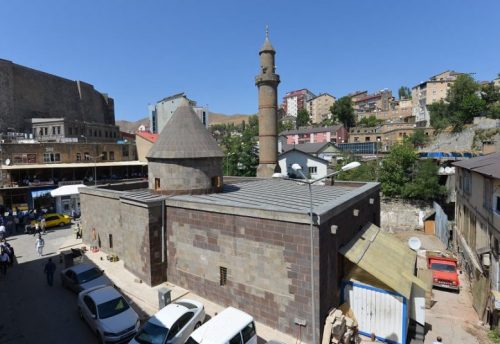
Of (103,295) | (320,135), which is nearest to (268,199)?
(103,295)

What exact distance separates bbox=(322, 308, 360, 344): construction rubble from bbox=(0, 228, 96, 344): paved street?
916 cm

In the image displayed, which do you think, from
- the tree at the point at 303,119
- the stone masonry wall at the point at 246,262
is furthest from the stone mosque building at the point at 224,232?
the tree at the point at 303,119

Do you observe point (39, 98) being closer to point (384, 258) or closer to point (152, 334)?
point (152, 334)

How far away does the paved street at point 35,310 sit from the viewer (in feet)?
39.7

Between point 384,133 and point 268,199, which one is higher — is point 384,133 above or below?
above

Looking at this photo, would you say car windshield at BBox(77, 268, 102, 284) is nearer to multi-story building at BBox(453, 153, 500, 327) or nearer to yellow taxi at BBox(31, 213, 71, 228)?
yellow taxi at BBox(31, 213, 71, 228)

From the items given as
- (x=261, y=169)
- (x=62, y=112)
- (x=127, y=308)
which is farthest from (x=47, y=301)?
(x=62, y=112)

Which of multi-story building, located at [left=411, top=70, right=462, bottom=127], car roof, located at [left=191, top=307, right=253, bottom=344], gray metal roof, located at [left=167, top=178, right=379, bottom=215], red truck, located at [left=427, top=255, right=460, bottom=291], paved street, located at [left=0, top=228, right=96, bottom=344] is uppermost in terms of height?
multi-story building, located at [left=411, top=70, right=462, bottom=127]

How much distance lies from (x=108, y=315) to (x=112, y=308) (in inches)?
12.8

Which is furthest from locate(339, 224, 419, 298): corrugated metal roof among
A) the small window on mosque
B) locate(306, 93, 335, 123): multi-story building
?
locate(306, 93, 335, 123): multi-story building

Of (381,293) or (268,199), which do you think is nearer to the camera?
(381,293)

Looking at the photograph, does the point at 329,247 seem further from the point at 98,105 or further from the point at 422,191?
the point at 98,105

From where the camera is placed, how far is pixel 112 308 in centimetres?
1223

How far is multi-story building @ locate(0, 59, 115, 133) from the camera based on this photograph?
5403cm
